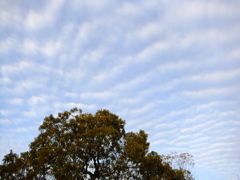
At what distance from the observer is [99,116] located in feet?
78.9

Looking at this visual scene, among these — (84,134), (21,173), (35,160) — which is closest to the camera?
(84,134)

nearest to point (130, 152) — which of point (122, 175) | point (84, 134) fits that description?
point (122, 175)

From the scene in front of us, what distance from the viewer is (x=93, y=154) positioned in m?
22.2

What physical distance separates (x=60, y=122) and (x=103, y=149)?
21.6 ft

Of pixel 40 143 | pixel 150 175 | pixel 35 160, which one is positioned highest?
pixel 40 143

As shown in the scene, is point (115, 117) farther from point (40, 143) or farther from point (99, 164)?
point (40, 143)

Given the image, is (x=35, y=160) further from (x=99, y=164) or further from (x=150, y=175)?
(x=150, y=175)

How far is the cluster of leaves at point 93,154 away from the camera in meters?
21.3

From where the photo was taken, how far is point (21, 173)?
1219 inches

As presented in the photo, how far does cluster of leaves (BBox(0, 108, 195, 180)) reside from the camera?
839 inches

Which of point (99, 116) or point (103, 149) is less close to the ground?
point (99, 116)

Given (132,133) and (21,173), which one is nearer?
(132,133)

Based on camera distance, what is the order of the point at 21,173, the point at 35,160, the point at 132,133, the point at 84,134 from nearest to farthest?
1. the point at 84,134
2. the point at 35,160
3. the point at 132,133
4. the point at 21,173

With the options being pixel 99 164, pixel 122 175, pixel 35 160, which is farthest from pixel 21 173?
pixel 122 175
